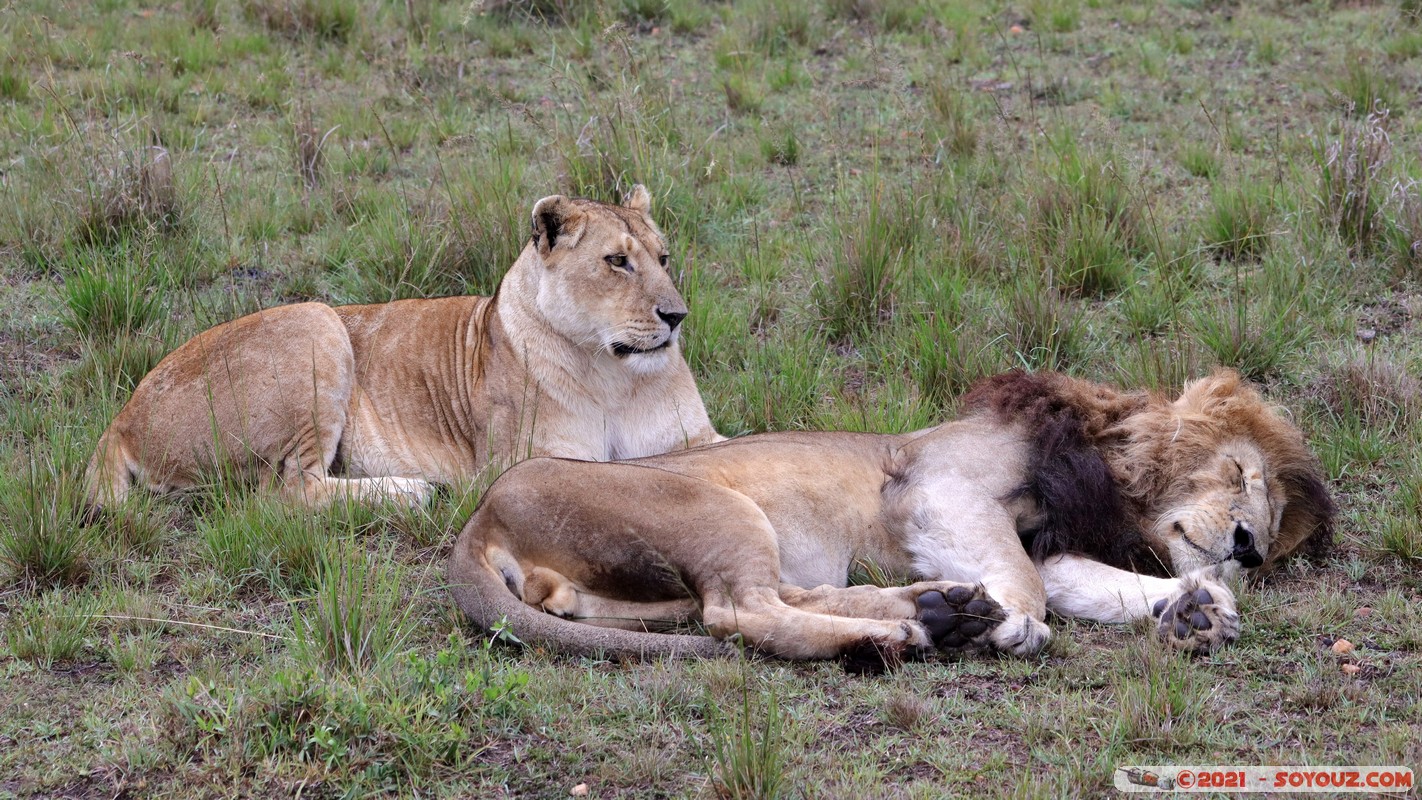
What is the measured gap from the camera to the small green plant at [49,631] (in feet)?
12.6

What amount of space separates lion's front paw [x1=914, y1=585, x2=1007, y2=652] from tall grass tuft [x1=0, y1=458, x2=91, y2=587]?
102 inches

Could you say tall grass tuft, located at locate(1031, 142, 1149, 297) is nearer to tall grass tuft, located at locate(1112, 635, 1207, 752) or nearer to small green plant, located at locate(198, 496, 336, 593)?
tall grass tuft, located at locate(1112, 635, 1207, 752)

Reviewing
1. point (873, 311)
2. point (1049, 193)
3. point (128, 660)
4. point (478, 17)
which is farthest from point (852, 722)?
point (478, 17)

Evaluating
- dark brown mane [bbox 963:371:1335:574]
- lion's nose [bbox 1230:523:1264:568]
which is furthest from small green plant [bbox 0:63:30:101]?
lion's nose [bbox 1230:523:1264:568]

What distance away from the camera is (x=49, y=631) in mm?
3865

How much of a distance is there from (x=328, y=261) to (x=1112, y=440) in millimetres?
4000

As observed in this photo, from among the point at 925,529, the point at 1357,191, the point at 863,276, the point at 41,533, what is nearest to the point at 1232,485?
the point at 925,529

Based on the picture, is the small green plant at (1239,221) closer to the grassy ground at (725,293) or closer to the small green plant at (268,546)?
the grassy ground at (725,293)

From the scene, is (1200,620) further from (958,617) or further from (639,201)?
(639,201)

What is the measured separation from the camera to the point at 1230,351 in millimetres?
5719

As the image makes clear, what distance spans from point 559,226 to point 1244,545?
252 cm

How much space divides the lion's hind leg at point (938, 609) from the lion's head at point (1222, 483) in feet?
2.58

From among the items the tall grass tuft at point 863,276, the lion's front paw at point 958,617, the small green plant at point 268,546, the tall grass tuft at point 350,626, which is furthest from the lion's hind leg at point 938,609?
the tall grass tuft at point 863,276

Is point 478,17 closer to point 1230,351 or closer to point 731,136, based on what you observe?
→ point 731,136
